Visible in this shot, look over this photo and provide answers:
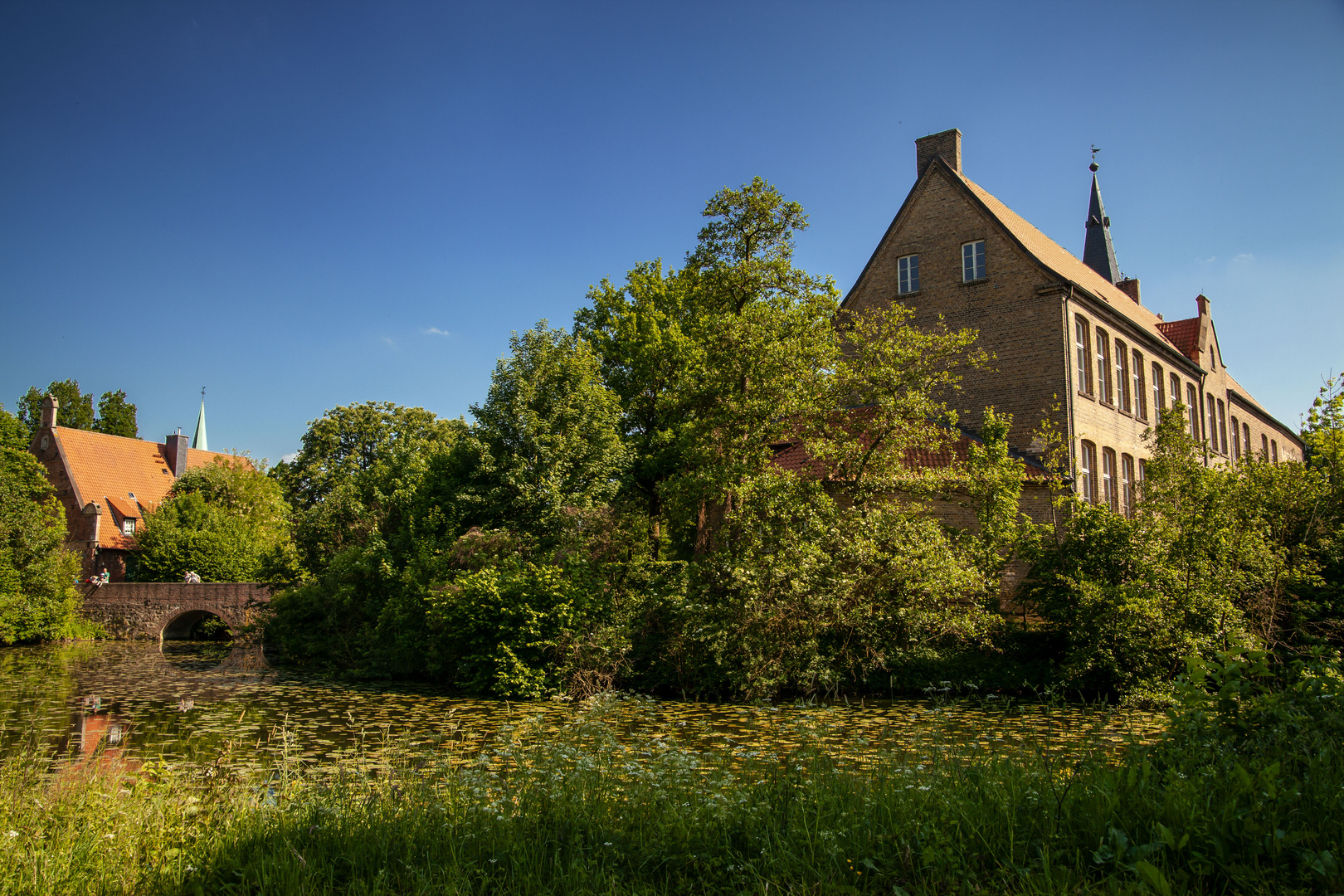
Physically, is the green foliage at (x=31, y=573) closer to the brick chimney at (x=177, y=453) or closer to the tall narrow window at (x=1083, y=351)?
the brick chimney at (x=177, y=453)

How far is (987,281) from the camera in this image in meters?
25.5

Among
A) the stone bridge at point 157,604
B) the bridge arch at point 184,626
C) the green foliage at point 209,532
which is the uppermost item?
the green foliage at point 209,532

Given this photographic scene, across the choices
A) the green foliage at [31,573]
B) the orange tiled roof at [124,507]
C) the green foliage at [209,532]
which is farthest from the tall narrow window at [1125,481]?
the orange tiled roof at [124,507]

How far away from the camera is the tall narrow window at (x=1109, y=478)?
2578 cm

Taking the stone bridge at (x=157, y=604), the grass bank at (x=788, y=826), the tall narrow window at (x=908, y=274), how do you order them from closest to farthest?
the grass bank at (x=788, y=826) < the tall narrow window at (x=908, y=274) < the stone bridge at (x=157, y=604)

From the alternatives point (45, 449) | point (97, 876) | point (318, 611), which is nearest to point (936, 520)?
point (97, 876)

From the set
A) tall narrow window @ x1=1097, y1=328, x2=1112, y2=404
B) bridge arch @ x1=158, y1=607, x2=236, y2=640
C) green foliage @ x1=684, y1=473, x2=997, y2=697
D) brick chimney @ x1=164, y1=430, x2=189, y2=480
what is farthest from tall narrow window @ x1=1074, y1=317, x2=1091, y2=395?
brick chimney @ x1=164, y1=430, x2=189, y2=480

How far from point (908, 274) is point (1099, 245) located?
813 inches

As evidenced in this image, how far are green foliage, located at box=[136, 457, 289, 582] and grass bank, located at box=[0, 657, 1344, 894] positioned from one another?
109 feet

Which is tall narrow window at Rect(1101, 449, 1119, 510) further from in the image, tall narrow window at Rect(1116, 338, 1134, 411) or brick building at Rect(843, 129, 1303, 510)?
tall narrow window at Rect(1116, 338, 1134, 411)

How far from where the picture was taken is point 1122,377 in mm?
27922

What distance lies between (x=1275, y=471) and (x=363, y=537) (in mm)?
21682

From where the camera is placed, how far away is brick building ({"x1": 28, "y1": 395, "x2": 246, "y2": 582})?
43438 mm

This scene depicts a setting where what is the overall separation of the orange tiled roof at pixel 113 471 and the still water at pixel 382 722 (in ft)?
90.4
